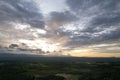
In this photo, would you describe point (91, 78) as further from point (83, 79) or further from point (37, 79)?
point (37, 79)

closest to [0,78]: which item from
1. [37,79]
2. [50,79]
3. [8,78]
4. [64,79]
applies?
[8,78]

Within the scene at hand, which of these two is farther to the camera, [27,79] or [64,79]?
[64,79]

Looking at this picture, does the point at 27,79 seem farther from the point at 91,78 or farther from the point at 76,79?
the point at 91,78

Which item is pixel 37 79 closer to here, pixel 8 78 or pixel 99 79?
pixel 8 78

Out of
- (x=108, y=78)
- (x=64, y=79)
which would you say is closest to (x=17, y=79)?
(x=64, y=79)

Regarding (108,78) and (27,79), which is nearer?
(27,79)

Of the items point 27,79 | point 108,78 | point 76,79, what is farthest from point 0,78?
point 108,78

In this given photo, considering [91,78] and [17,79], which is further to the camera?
[91,78]
